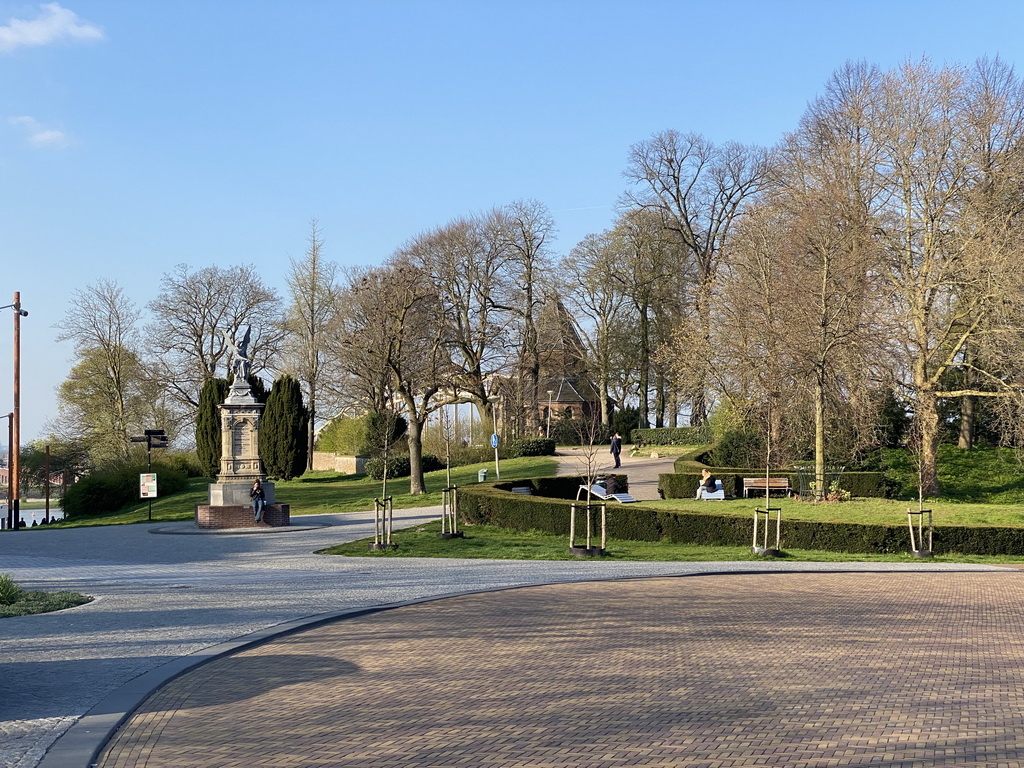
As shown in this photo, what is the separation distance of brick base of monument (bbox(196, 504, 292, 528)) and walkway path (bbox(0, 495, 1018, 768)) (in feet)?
7.62

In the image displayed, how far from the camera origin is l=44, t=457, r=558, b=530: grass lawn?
3806 centimetres

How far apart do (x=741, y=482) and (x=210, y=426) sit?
29.0 m

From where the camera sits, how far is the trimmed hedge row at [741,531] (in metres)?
21.1

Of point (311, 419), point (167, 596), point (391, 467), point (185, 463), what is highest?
point (311, 419)

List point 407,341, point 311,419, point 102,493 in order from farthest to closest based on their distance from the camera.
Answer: point 311,419
point 102,493
point 407,341

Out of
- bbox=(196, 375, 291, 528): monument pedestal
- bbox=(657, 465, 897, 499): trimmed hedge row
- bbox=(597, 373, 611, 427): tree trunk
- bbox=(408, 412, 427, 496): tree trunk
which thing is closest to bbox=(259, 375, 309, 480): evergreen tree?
bbox=(597, 373, 611, 427): tree trunk

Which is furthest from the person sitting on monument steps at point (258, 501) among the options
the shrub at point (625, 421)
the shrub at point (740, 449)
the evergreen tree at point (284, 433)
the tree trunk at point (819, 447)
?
the shrub at point (625, 421)

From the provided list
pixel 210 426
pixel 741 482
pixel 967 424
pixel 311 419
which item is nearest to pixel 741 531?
pixel 741 482

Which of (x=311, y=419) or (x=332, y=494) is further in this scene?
(x=311, y=419)

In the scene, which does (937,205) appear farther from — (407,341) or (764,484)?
(407,341)

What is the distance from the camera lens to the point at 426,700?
25.1 feet

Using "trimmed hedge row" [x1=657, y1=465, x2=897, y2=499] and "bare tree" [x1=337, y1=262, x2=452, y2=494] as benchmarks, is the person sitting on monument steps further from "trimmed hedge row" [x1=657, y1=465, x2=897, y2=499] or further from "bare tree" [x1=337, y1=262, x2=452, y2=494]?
"trimmed hedge row" [x1=657, y1=465, x2=897, y2=499]

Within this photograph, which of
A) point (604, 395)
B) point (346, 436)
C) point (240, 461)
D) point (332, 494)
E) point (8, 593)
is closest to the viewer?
point (8, 593)

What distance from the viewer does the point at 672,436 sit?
54.6 m
